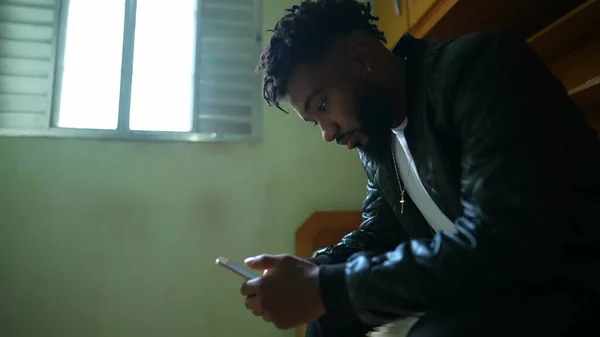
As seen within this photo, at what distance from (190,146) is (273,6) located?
668 millimetres

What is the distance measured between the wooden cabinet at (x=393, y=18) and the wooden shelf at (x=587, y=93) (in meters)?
0.54

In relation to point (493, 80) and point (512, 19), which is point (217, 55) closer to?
point (512, 19)

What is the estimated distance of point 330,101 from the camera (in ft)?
2.58

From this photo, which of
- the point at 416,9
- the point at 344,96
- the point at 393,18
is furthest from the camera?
the point at 393,18

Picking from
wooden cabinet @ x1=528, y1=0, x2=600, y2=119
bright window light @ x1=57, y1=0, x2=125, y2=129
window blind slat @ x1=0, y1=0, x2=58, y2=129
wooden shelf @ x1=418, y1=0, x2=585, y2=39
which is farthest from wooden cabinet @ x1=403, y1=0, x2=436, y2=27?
window blind slat @ x1=0, y1=0, x2=58, y2=129

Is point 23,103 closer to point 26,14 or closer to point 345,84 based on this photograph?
point 26,14

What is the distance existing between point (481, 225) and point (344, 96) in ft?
1.14

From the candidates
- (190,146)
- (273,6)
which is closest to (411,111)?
(190,146)

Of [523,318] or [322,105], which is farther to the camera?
[322,105]

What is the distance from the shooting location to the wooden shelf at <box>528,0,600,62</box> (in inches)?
39.9

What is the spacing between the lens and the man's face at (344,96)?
782mm

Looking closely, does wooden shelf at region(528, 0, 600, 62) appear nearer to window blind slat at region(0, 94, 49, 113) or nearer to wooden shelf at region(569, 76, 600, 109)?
wooden shelf at region(569, 76, 600, 109)

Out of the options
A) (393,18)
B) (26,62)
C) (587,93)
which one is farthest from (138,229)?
(587,93)

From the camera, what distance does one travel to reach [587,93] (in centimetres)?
106
